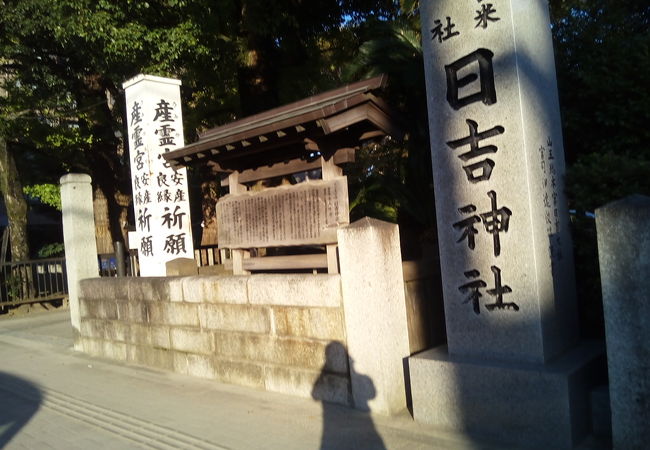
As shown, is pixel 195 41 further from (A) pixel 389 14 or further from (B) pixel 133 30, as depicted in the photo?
(A) pixel 389 14

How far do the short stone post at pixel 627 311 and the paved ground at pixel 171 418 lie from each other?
52 centimetres

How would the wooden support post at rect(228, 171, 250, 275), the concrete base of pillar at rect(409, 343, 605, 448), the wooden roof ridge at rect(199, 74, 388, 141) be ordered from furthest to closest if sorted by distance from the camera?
the wooden support post at rect(228, 171, 250, 275), the wooden roof ridge at rect(199, 74, 388, 141), the concrete base of pillar at rect(409, 343, 605, 448)

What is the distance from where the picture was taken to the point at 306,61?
1341cm

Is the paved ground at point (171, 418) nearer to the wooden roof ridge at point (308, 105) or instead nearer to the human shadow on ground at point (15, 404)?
the human shadow on ground at point (15, 404)

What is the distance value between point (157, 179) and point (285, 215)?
3.70m

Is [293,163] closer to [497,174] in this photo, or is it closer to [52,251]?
[497,174]

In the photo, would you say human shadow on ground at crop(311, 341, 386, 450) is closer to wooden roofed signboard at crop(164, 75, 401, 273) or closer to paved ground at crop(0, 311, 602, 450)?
paved ground at crop(0, 311, 602, 450)

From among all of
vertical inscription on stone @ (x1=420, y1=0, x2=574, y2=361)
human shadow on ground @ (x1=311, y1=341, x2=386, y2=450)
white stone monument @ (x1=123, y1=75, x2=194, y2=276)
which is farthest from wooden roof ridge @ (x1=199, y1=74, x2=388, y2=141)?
human shadow on ground @ (x1=311, y1=341, x2=386, y2=450)

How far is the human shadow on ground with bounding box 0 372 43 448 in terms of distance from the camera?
5.79 m

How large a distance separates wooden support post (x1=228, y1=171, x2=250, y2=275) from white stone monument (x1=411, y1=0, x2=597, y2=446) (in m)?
3.08

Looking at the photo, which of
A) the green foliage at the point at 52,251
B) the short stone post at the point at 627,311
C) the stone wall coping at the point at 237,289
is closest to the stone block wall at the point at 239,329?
the stone wall coping at the point at 237,289

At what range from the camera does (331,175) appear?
634 centimetres

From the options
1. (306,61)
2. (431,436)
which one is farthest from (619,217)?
(306,61)

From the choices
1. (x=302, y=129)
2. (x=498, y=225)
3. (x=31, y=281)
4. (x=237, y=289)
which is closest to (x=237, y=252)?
(x=237, y=289)
